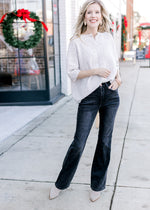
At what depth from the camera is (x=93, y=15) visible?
2596mm

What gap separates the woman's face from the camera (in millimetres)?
2594

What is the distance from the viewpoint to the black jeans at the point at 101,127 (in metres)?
2.69

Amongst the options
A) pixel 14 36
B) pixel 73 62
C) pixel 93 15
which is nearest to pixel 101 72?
pixel 73 62

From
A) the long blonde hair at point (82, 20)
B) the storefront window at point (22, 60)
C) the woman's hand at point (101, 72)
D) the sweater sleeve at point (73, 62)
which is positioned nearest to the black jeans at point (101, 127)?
the woman's hand at point (101, 72)

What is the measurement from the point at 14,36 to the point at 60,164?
4.16 m

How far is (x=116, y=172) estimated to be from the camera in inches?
141

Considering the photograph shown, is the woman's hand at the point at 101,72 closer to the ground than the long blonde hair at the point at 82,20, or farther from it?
closer to the ground

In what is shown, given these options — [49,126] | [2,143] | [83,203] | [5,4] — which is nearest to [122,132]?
[49,126]

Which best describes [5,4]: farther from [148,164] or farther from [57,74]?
[148,164]

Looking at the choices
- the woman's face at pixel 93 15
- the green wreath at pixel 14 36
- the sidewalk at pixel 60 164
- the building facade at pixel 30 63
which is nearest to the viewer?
the woman's face at pixel 93 15

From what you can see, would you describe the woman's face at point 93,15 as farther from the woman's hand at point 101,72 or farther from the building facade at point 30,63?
the building facade at point 30,63

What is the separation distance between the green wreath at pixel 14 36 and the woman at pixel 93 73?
446 cm

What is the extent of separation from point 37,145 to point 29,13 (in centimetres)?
359

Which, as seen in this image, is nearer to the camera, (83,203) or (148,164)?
(83,203)
